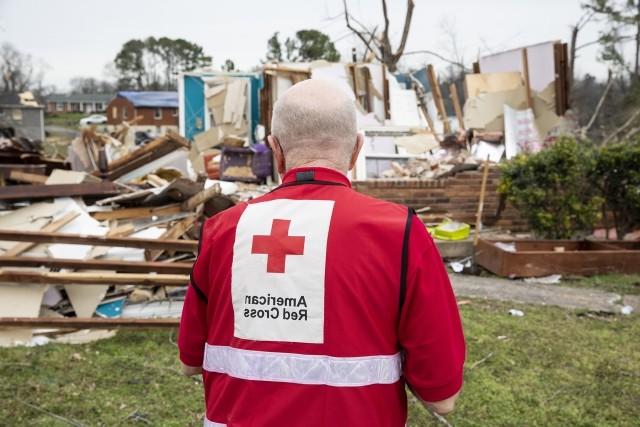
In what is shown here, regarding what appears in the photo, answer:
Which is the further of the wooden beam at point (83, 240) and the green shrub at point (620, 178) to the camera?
the green shrub at point (620, 178)

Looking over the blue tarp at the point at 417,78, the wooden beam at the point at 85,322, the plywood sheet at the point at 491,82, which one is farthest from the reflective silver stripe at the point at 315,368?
the blue tarp at the point at 417,78

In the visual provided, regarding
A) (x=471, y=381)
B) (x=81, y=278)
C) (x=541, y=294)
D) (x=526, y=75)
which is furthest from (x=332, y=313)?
(x=526, y=75)

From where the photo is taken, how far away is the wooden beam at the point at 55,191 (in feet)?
20.2

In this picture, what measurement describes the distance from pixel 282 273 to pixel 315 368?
0.83ft

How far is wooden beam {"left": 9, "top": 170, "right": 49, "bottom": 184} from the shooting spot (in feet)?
23.8

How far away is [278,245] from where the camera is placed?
148cm

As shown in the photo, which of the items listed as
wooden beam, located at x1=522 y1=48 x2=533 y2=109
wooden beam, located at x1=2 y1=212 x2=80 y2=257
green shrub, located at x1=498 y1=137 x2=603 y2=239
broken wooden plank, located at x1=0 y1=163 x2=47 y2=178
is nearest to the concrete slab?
green shrub, located at x1=498 y1=137 x2=603 y2=239

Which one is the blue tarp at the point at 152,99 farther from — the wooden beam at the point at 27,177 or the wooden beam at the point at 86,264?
the wooden beam at the point at 86,264

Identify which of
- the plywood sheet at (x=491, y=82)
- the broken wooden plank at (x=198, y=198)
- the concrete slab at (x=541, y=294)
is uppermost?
the plywood sheet at (x=491, y=82)

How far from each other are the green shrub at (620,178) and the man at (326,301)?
6771 millimetres

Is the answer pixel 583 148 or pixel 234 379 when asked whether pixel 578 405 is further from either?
pixel 583 148

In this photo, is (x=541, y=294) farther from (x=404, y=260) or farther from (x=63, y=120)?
(x=63, y=120)

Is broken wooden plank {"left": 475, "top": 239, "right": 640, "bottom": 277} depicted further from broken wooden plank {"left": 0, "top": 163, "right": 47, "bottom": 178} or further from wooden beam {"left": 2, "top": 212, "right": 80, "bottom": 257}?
broken wooden plank {"left": 0, "top": 163, "right": 47, "bottom": 178}

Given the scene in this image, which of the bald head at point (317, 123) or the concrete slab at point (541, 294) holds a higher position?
the bald head at point (317, 123)
